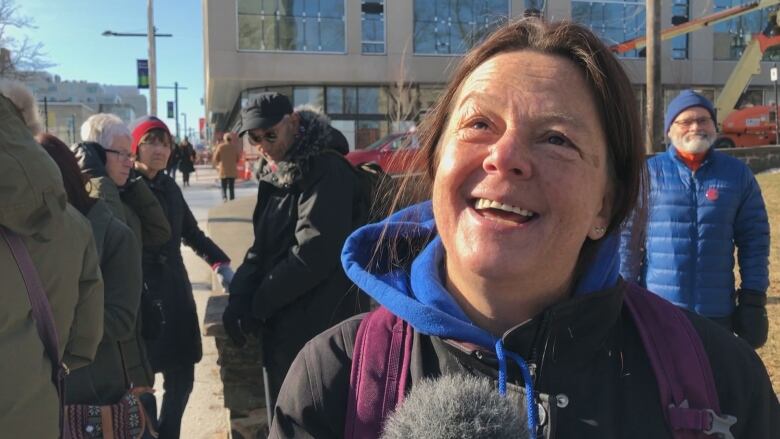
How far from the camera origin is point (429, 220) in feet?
5.62

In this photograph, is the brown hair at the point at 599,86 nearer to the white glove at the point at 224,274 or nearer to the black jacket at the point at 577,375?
the black jacket at the point at 577,375

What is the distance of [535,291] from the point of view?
1348 millimetres

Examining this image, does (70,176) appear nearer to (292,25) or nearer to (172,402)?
(172,402)

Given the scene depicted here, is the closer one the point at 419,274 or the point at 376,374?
the point at 376,374

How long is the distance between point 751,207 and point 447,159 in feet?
8.91

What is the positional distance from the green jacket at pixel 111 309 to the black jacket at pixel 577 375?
1550 mm

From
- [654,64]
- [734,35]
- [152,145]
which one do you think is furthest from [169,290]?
[734,35]

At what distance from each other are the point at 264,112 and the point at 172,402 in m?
1.86

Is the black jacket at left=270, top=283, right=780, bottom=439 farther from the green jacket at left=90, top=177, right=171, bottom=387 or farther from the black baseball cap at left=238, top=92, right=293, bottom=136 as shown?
the black baseball cap at left=238, top=92, right=293, bottom=136

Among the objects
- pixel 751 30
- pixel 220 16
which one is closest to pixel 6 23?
pixel 220 16

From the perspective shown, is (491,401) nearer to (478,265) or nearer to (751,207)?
(478,265)

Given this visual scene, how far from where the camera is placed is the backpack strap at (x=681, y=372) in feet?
4.00

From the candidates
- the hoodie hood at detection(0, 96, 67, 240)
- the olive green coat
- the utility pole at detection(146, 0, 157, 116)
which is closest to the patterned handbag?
the hoodie hood at detection(0, 96, 67, 240)

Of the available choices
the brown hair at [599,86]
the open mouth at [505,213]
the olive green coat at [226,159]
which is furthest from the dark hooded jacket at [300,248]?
the olive green coat at [226,159]
